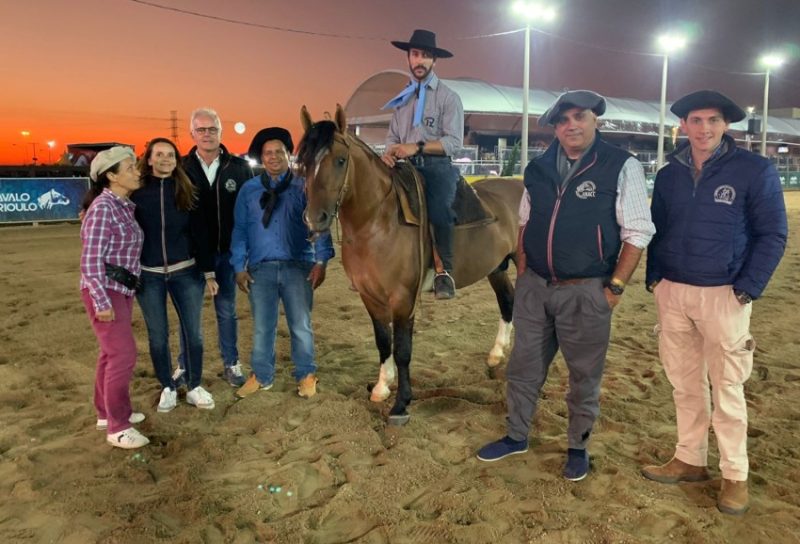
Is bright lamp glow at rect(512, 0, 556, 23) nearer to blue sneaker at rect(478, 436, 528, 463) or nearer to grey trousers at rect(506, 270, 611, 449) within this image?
grey trousers at rect(506, 270, 611, 449)

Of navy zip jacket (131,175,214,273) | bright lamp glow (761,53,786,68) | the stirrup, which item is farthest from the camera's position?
bright lamp glow (761,53,786,68)

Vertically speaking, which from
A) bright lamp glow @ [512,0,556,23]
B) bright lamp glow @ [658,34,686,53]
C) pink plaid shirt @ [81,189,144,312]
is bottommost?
pink plaid shirt @ [81,189,144,312]

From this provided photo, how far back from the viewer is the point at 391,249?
161 inches

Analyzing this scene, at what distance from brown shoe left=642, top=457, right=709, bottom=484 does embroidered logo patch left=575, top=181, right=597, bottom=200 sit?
1.72m

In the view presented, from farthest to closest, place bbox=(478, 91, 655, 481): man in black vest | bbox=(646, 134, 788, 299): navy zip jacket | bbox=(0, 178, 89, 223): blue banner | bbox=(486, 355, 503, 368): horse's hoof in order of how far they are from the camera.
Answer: bbox=(0, 178, 89, 223): blue banner < bbox=(486, 355, 503, 368): horse's hoof < bbox=(478, 91, 655, 481): man in black vest < bbox=(646, 134, 788, 299): navy zip jacket

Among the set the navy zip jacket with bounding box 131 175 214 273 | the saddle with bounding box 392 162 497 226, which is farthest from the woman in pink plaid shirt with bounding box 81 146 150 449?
the saddle with bounding box 392 162 497 226

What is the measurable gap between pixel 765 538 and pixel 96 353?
5816 mm

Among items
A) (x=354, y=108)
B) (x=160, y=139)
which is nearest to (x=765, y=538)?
(x=160, y=139)

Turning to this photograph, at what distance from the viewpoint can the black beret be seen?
4297mm

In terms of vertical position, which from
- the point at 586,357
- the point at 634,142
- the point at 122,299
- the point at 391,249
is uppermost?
the point at 634,142

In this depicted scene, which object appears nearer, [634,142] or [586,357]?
[586,357]

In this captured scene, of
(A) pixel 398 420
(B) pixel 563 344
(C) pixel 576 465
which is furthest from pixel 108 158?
(C) pixel 576 465

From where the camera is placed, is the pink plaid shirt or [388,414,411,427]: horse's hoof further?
[388,414,411,427]: horse's hoof

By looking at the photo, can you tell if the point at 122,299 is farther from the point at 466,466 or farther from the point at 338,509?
the point at 466,466
